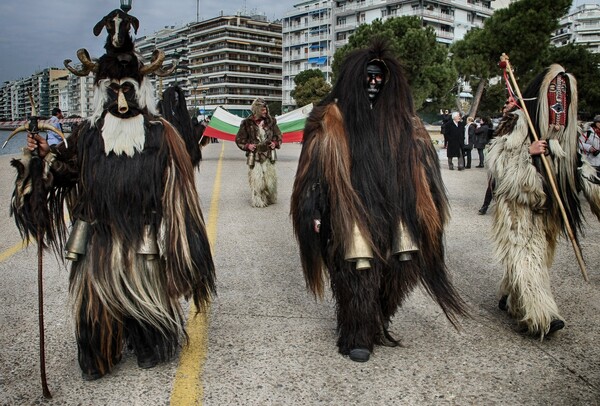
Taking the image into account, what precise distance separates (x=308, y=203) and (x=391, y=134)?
699 millimetres

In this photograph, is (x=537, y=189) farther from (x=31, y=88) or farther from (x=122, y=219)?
(x=31, y=88)

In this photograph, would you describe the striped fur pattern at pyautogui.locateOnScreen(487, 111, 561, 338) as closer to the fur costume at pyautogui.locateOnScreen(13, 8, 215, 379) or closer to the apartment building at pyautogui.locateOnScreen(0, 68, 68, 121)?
the fur costume at pyautogui.locateOnScreen(13, 8, 215, 379)

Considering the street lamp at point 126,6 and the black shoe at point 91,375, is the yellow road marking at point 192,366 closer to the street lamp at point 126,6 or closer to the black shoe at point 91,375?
the black shoe at point 91,375

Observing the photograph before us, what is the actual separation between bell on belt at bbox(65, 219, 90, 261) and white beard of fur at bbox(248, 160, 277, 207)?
743cm

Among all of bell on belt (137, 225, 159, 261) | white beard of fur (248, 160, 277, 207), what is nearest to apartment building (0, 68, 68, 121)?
bell on belt (137, 225, 159, 261)

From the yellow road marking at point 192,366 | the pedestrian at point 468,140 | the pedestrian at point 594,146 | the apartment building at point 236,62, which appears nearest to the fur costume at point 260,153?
the pedestrian at point 594,146

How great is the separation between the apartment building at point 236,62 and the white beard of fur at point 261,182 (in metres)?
118

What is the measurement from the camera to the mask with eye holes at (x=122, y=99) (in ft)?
11.0

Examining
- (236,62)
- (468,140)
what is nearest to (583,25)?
(236,62)

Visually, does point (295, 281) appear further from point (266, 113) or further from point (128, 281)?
point (266, 113)

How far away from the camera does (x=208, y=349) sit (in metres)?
3.91

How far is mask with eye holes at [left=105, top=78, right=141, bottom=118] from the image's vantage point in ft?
11.0

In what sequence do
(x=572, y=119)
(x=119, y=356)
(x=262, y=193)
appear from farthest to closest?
(x=262, y=193), (x=572, y=119), (x=119, y=356)

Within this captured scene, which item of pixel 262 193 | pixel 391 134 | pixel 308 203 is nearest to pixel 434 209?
pixel 391 134
